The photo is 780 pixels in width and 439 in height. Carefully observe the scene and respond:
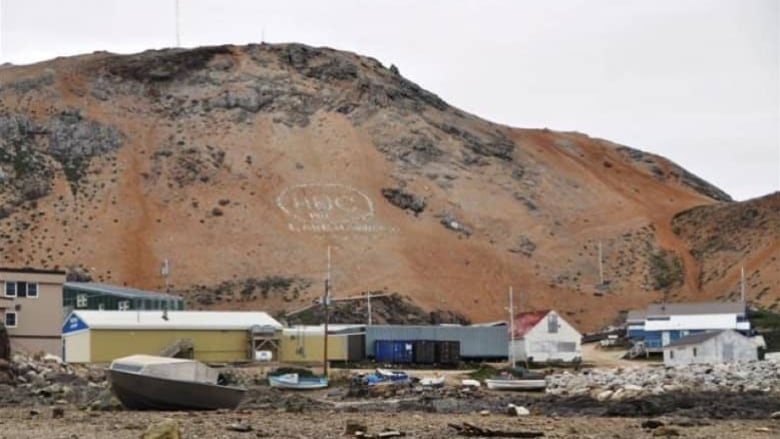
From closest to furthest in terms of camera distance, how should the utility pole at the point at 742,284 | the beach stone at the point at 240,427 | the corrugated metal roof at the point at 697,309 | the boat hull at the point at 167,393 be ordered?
1. the beach stone at the point at 240,427
2. the boat hull at the point at 167,393
3. the corrugated metal roof at the point at 697,309
4. the utility pole at the point at 742,284

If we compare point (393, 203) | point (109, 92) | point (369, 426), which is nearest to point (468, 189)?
point (393, 203)

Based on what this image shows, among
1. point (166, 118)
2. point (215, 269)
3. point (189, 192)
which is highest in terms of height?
point (166, 118)

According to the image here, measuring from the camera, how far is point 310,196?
5007 inches

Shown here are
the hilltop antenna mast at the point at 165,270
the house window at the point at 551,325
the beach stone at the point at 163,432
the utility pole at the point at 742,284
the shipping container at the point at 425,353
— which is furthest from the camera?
the utility pole at the point at 742,284

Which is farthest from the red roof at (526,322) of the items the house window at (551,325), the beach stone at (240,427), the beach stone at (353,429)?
the beach stone at (240,427)

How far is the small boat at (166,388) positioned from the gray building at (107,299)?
51.8 meters

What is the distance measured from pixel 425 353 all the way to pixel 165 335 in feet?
50.9

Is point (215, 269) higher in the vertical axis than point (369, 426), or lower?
higher

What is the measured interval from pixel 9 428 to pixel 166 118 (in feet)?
365

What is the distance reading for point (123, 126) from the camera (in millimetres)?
135000

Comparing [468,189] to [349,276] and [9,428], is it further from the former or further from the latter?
[9,428]

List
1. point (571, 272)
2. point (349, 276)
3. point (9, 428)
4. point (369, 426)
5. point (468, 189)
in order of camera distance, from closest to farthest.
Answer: point (9, 428) < point (369, 426) < point (349, 276) < point (571, 272) < point (468, 189)

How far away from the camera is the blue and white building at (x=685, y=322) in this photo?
91.7 m

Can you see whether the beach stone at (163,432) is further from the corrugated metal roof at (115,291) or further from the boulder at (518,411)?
the corrugated metal roof at (115,291)
